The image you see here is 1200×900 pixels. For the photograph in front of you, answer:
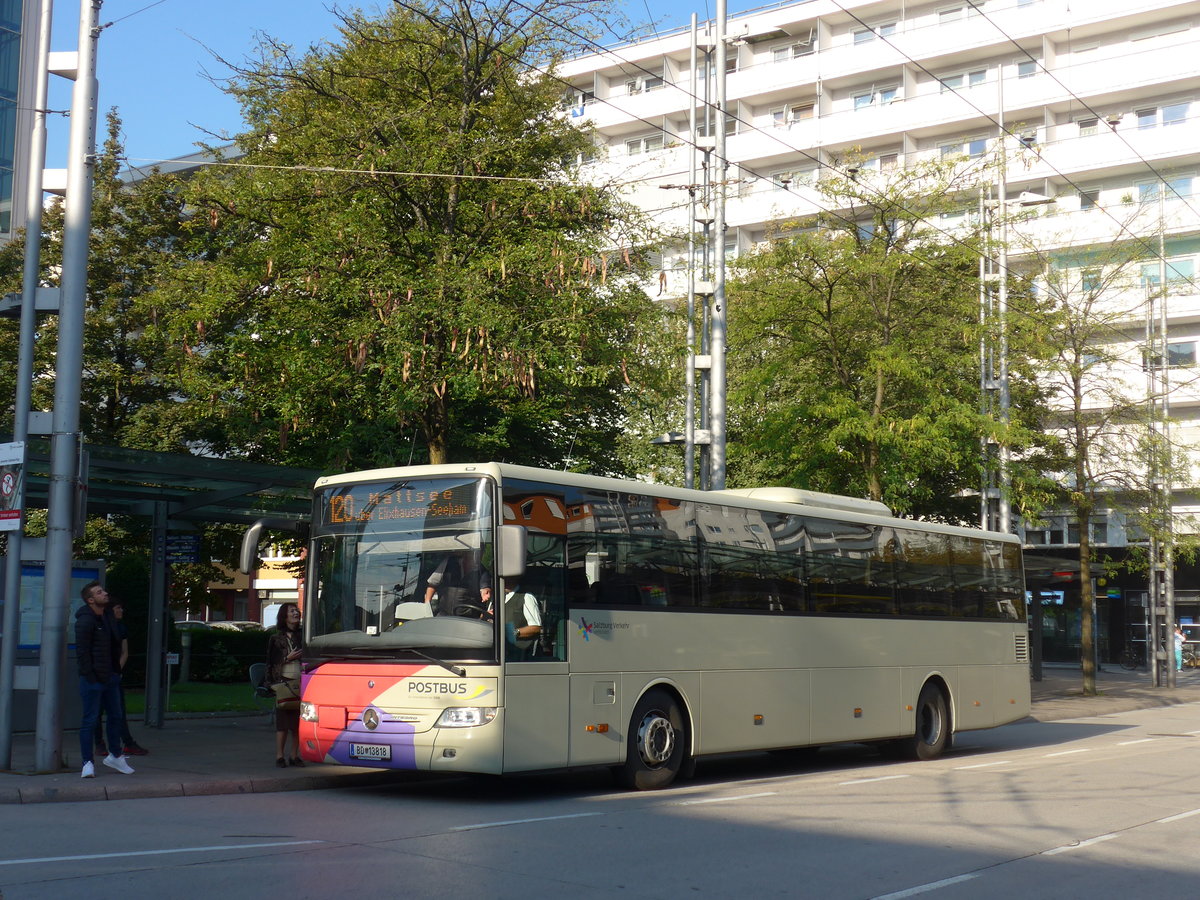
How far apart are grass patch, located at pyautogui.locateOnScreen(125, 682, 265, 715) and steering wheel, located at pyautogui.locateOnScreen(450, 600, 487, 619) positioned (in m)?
11.4

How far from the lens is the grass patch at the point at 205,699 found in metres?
22.6

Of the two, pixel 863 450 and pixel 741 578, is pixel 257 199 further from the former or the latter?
pixel 863 450

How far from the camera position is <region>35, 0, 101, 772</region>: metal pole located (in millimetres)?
12734

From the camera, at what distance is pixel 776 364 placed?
90.3 ft

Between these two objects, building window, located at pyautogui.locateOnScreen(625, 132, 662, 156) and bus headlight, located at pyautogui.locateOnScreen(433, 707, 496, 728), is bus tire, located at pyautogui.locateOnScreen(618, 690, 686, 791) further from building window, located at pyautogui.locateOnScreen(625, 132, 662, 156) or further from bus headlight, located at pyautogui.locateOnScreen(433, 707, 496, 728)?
building window, located at pyautogui.locateOnScreen(625, 132, 662, 156)

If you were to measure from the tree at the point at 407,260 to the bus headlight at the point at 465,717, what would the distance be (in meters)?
6.58

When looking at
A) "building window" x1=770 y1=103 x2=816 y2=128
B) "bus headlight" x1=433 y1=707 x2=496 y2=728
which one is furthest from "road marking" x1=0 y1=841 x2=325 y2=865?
"building window" x1=770 y1=103 x2=816 y2=128

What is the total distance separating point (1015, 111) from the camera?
169ft

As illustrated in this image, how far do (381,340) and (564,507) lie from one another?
20.5 feet

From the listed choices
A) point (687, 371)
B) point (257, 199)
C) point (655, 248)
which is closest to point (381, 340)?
point (257, 199)

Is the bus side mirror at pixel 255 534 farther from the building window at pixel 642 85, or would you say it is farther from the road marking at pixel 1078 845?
the building window at pixel 642 85

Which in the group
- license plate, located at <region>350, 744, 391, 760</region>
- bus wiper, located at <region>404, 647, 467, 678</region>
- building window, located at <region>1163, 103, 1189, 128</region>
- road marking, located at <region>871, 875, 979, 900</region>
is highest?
building window, located at <region>1163, 103, 1189, 128</region>

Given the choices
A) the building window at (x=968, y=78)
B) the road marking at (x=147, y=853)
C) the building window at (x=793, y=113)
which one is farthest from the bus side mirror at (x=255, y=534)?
the building window at (x=793, y=113)

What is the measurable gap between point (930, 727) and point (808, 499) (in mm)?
4209
